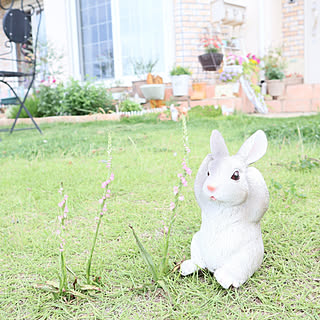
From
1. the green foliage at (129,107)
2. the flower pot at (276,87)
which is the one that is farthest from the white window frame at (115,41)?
the flower pot at (276,87)

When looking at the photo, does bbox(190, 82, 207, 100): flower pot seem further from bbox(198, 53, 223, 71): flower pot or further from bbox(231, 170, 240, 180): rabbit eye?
bbox(231, 170, 240, 180): rabbit eye

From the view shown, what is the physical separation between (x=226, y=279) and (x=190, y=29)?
314 inches

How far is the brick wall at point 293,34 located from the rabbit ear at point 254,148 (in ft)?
29.4

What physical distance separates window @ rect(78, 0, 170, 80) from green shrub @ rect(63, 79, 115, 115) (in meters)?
1.85

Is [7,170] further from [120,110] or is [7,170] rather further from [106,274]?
[120,110]

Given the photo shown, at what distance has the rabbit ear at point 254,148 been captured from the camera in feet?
3.31

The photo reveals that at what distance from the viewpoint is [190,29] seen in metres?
8.15

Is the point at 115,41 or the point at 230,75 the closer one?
the point at 230,75

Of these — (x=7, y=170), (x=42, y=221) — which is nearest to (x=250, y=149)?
(x=42, y=221)

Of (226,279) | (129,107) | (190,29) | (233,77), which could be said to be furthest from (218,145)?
(190,29)

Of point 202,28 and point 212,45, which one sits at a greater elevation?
point 202,28

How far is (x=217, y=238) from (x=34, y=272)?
0.64 meters

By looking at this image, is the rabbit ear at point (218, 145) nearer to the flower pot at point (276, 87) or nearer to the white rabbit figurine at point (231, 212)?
the white rabbit figurine at point (231, 212)

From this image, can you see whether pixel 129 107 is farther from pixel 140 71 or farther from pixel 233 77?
pixel 233 77
